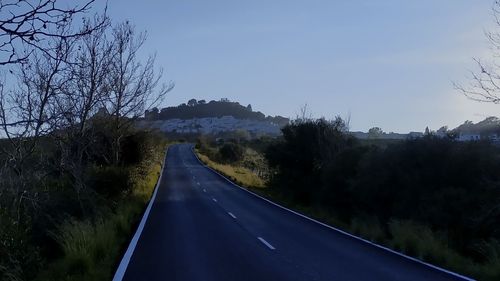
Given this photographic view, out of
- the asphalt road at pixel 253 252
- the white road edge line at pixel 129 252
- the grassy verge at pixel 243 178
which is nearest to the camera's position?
the white road edge line at pixel 129 252

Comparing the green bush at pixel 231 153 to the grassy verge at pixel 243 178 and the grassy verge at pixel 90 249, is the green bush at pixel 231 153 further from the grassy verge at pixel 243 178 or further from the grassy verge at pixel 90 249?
the grassy verge at pixel 90 249

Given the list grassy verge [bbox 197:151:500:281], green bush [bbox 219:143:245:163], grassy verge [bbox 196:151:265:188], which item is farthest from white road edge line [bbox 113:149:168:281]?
green bush [bbox 219:143:245:163]

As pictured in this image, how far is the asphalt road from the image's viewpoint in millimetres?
11547

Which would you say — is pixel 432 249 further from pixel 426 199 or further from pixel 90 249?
pixel 426 199

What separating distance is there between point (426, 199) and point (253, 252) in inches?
410

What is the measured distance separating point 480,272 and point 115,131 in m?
20.2

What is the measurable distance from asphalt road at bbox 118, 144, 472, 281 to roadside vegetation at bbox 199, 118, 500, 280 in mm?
1137

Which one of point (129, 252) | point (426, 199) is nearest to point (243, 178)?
point (426, 199)

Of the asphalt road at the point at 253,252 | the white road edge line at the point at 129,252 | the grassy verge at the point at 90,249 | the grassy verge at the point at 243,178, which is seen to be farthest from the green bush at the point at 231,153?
the grassy verge at the point at 90,249

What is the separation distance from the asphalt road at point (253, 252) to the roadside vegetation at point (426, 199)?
114 cm

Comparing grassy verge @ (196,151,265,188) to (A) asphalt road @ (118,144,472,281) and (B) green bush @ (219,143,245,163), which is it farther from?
(B) green bush @ (219,143,245,163)

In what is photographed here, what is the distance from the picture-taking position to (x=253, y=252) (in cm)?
1462

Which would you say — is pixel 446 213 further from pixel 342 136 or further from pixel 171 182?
pixel 171 182

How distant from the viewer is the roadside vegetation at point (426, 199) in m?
15.6
